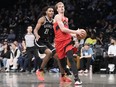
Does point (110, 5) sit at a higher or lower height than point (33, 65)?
higher

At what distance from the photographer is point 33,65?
19875 millimetres

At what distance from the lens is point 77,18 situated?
2611 cm

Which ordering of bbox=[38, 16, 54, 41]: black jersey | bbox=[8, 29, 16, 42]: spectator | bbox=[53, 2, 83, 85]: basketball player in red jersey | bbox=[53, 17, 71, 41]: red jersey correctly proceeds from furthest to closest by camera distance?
bbox=[8, 29, 16, 42]: spectator
bbox=[38, 16, 54, 41]: black jersey
bbox=[53, 17, 71, 41]: red jersey
bbox=[53, 2, 83, 85]: basketball player in red jersey

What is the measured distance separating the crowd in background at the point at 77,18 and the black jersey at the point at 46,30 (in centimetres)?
898

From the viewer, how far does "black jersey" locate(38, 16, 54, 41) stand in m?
11.7

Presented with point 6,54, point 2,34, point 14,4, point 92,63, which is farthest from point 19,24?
point 92,63

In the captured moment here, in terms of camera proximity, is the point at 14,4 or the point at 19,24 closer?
the point at 19,24

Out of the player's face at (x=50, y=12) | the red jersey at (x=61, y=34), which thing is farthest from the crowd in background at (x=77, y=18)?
the red jersey at (x=61, y=34)

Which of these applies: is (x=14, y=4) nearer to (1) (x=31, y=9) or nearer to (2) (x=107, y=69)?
(1) (x=31, y=9)

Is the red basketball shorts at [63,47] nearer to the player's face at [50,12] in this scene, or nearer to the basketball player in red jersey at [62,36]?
the basketball player in red jersey at [62,36]

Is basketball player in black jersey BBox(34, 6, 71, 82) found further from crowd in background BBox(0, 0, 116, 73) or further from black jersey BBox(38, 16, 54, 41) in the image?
crowd in background BBox(0, 0, 116, 73)

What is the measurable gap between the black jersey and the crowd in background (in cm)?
898

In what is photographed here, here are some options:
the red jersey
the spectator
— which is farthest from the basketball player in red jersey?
the spectator

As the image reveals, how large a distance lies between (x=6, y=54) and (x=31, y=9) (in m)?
8.67
